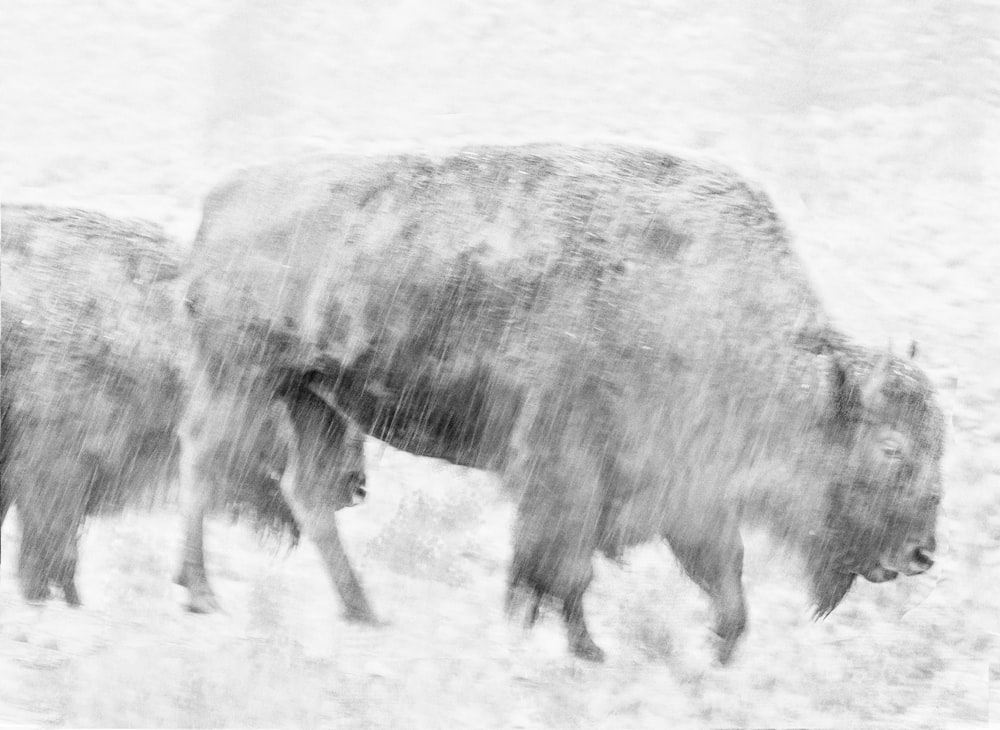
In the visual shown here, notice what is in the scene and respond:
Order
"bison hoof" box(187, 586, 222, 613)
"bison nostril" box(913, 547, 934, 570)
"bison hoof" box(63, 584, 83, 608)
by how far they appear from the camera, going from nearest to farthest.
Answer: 1. "bison nostril" box(913, 547, 934, 570)
2. "bison hoof" box(187, 586, 222, 613)
3. "bison hoof" box(63, 584, 83, 608)

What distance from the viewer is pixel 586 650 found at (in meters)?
2.90

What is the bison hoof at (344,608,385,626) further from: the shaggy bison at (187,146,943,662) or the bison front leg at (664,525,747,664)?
the bison front leg at (664,525,747,664)

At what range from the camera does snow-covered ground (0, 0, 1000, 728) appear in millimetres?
2842

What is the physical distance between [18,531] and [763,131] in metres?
4.03

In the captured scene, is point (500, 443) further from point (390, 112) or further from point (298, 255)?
point (390, 112)

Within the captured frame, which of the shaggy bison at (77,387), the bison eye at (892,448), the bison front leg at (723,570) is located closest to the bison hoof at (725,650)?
the bison front leg at (723,570)

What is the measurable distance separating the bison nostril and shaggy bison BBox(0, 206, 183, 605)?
2052 mm

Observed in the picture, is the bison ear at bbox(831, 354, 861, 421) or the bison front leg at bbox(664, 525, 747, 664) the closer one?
the bison ear at bbox(831, 354, 861, 421)

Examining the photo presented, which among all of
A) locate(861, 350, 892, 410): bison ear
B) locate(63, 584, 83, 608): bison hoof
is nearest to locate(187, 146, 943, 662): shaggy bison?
locate(861, 350, 892, 410): bison ear

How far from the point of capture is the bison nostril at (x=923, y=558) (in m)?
2.78

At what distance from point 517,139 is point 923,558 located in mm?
1527

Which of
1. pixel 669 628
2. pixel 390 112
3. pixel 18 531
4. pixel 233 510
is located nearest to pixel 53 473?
pixel 18 531

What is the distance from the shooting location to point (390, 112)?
655cm

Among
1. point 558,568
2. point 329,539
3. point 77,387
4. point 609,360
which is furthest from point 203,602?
point 609,360
